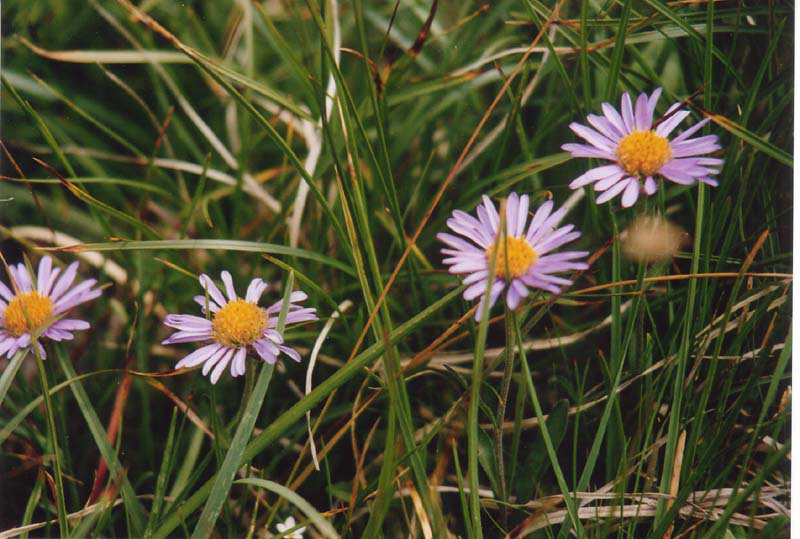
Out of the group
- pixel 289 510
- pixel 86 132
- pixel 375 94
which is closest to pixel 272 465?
pixel 289 510

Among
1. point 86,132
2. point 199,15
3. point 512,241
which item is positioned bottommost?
point 512,241

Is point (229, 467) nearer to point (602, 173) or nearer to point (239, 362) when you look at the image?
point (239, 362)

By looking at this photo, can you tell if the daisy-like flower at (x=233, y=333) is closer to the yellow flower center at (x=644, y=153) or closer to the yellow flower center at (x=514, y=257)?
the yellow flower center at (x=514, y=257)

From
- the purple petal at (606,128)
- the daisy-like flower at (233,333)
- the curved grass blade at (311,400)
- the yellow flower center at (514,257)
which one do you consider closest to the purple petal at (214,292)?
the daisy-like flower at (233,333)

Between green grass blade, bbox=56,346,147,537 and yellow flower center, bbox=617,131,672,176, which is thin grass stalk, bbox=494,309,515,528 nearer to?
yellow flower center, bbox=617,131,672,176

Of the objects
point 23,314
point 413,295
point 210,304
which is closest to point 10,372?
point 23,314

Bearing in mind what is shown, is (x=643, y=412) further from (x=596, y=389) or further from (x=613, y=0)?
(x=613, y=0)
